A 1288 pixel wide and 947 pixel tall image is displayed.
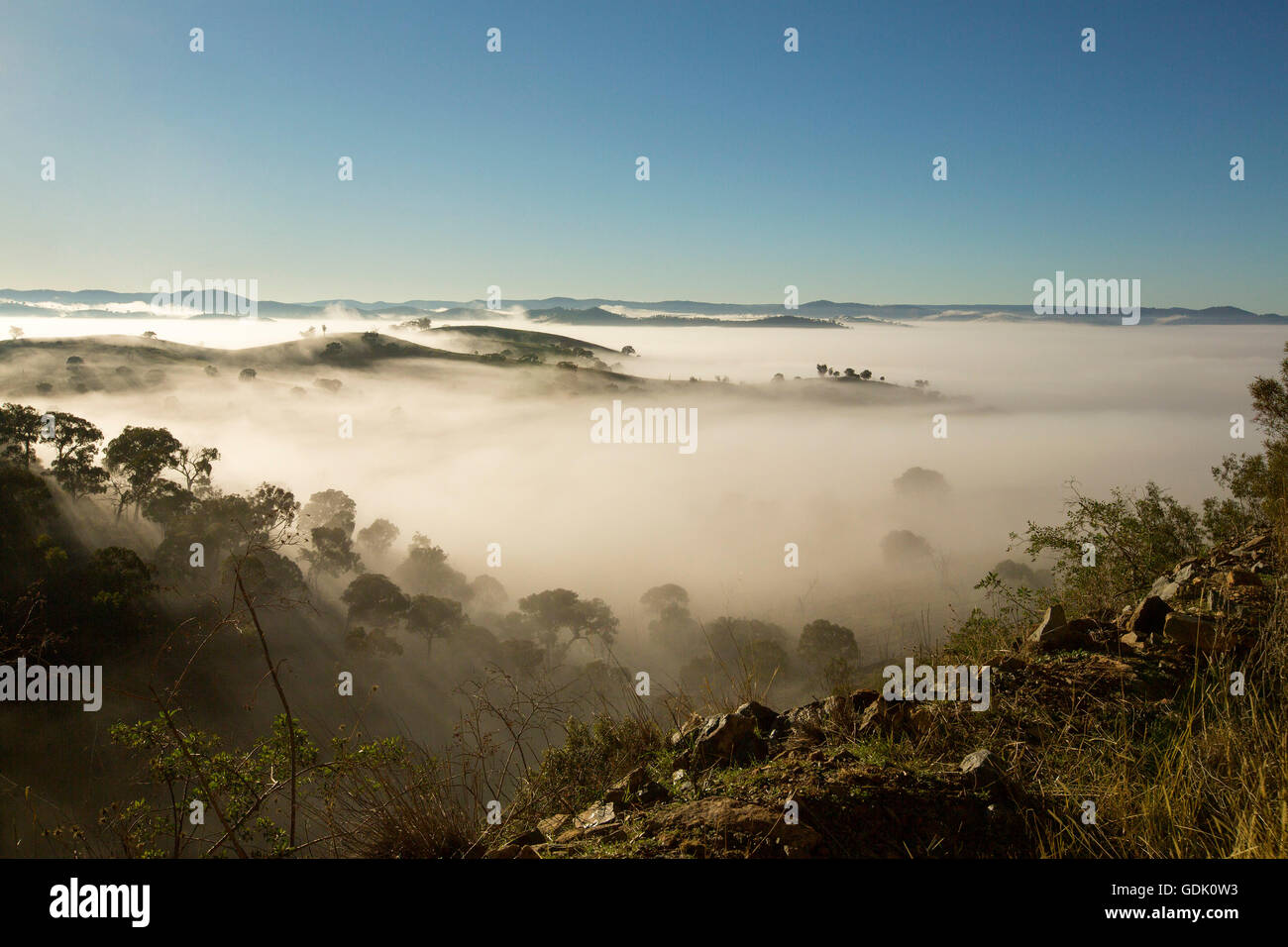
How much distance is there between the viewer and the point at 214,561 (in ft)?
→ 157

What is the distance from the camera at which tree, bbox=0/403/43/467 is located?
138 feet

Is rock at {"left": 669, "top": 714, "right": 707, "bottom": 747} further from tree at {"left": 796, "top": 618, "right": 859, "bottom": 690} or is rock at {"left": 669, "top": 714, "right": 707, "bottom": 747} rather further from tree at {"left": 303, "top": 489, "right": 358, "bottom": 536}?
tree at {"left": 303, "top": 489, "right": 358, "bottom": 536}

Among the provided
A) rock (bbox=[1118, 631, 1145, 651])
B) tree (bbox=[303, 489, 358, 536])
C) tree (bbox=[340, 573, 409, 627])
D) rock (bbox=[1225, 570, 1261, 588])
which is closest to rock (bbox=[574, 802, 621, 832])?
rock (bbox=[1118, 631, 1145, 651])

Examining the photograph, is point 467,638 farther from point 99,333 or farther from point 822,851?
point 99,333

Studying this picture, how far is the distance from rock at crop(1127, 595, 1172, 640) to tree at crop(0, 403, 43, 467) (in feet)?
177

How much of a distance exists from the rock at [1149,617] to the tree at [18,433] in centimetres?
5385

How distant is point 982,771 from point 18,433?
54948 millimetres

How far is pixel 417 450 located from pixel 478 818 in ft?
510

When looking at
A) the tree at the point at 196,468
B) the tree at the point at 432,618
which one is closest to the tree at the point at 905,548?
the tree at the point at 432,618

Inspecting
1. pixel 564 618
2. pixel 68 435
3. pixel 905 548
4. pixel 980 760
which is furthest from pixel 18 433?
pixel 905 548

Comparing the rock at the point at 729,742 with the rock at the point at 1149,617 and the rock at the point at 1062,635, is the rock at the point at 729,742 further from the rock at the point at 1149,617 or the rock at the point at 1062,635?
the rock at the point at 1149,617

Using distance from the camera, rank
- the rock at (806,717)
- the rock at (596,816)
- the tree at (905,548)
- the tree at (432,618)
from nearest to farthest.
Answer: the rock at (596,816) → the rock at (806,717) → the tree at (432,618) → the tree at (905,548)

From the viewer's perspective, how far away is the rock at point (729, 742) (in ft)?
17.3
